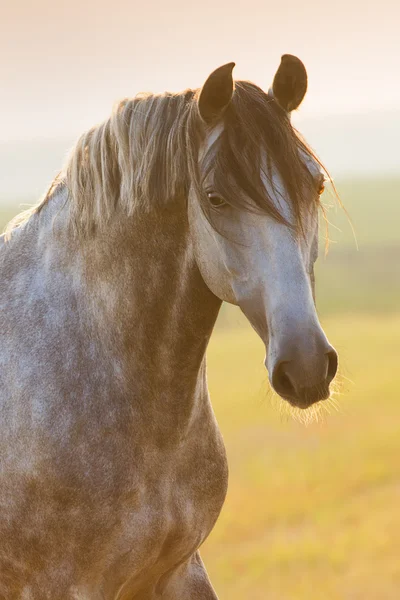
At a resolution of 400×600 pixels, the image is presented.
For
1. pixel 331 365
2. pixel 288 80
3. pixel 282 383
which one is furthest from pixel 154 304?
pixel 288 80

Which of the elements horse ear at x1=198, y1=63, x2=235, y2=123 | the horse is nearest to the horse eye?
the horse

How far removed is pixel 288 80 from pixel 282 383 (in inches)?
46.8

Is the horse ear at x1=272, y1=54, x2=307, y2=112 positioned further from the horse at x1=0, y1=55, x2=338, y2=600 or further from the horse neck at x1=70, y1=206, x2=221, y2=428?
the horse neck at x1=70, y1=206, x2=221, y2=428

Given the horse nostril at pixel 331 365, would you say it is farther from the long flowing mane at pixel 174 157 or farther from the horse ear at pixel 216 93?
the horse ear at pixel 216 93

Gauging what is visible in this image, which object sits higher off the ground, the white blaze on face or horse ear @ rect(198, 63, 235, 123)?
horse ear @ rect(198, 63, 235, 123)

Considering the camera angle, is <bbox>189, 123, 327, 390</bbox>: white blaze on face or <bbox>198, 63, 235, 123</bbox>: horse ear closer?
<bbox>189, 123, 327, 390</bbox>: white blaze on face

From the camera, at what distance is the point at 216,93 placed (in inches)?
126

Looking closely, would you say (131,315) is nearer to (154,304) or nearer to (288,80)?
(154,304)

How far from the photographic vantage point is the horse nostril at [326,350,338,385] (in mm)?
2943

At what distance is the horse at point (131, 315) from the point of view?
319 centimetres

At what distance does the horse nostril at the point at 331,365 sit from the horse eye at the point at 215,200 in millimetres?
664

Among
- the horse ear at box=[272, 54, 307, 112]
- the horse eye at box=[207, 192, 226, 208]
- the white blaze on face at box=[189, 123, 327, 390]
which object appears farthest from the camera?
the horse ear at box=[272, 54, 307, 112]

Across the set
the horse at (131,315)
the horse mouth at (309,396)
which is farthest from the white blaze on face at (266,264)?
the horse mouth at (309,396)

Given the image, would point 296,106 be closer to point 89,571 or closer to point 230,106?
point 230,106
